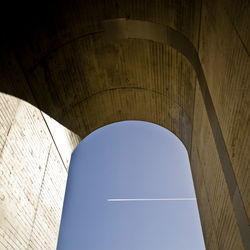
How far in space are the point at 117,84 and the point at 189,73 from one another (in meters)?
2.18

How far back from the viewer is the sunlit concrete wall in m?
4.03

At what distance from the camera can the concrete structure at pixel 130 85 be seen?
3.32 meters

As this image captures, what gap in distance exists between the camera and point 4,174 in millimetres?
3996

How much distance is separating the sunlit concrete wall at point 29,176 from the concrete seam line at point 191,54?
8.18 feet

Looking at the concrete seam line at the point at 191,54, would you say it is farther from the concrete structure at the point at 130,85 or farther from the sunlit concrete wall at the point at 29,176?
the sunlit concrete wall at the point at 29,176

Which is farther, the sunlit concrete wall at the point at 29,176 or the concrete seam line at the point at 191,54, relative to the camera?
the sunlit concrete wall at the point at 29,176

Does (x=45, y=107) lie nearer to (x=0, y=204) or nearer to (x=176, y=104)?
(x=0, y=204)

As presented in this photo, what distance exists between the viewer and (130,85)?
714 centimetres

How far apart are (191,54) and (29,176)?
12.7 ft

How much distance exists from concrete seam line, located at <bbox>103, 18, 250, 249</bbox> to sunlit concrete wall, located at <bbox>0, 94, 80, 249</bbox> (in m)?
2.49

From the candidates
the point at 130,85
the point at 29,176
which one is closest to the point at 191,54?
the point at 130,85

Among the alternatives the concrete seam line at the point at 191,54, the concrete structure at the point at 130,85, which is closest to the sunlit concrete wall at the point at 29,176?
the concrete structure at the point at 130,85

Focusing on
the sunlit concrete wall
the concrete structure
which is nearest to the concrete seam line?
the concrete structure

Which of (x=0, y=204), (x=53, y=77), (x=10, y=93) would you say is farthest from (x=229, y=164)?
(x=53, y=77)
